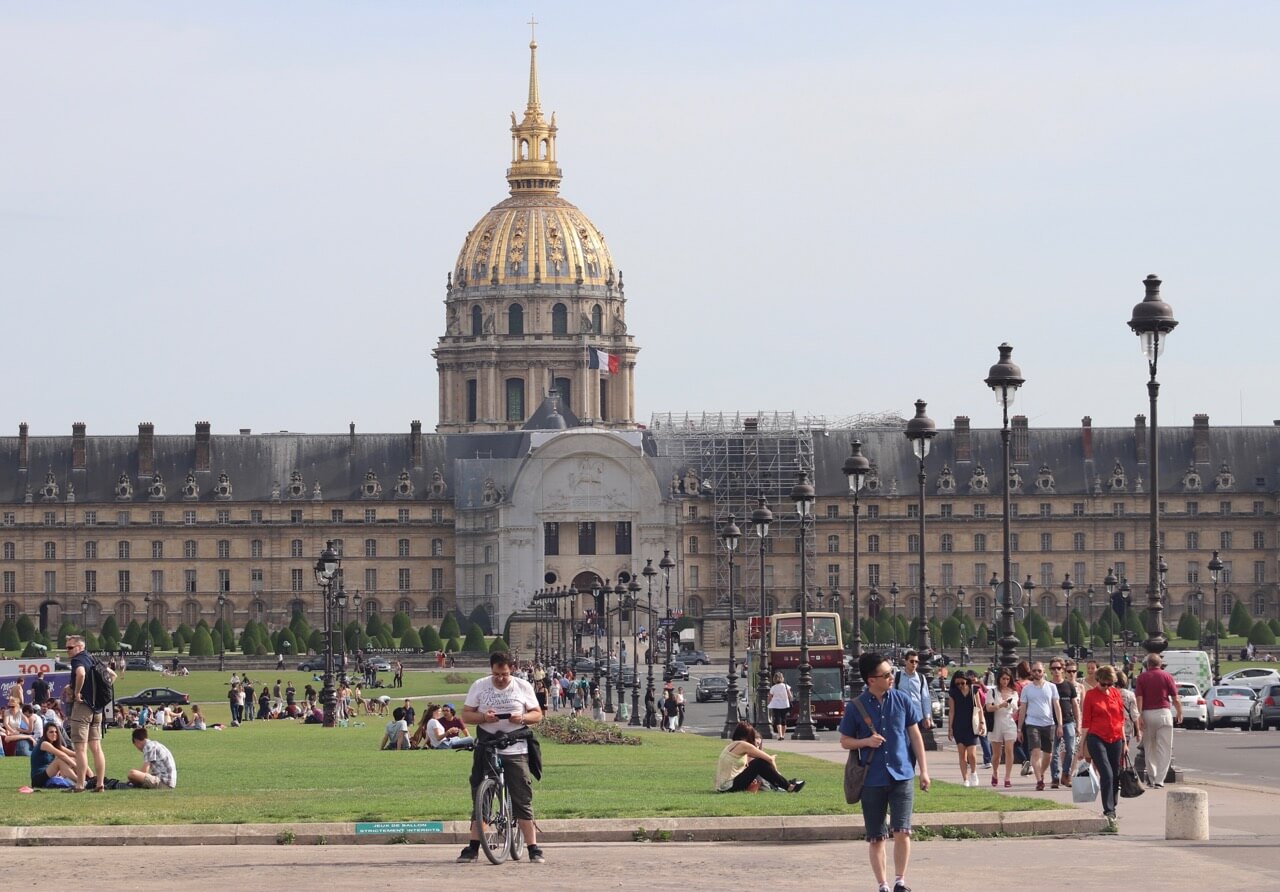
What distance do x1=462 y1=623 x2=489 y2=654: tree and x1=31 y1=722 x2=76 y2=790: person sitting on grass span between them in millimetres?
87188

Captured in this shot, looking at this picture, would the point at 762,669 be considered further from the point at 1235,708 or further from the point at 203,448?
the point at 203,448

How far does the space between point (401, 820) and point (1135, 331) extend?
38.6 ft

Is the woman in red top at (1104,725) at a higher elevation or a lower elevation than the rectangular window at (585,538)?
lower

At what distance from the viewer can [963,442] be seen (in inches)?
5640

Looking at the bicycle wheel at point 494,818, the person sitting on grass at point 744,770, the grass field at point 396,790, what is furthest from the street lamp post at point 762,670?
the bicycle wheel at point 494,818

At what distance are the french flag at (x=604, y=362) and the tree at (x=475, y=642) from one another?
54722 millimetres

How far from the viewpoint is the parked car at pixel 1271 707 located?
5116cm

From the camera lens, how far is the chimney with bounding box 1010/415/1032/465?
141 meters

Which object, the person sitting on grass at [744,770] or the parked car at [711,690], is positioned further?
the parked car at [711,690]

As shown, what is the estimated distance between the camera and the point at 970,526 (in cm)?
14188

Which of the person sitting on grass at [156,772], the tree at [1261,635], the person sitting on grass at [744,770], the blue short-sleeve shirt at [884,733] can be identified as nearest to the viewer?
the blue short-sleeve shirt at [884,733]

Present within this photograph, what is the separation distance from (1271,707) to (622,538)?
8996 cm

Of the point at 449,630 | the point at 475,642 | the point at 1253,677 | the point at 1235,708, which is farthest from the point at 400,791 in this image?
the point at 449,630

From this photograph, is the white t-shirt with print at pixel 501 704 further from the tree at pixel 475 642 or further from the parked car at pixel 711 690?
the tree at pixel 475 642
